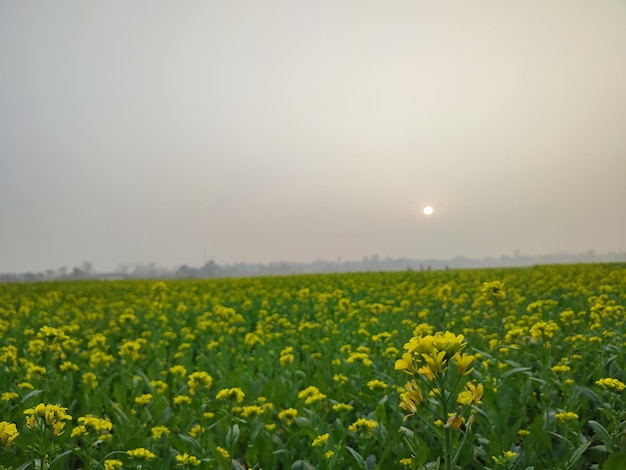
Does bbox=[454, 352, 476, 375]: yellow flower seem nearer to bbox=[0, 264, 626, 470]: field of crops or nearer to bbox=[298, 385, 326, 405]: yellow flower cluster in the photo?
bbox=[0, 264, 626, 470]: field of crops

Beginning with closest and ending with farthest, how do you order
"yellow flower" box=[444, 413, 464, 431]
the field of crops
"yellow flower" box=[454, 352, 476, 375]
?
"yellow flower" box=[444, 413, 464, 431]
"yellow flower" box=[454, 352, 476, 375]
the field of crops

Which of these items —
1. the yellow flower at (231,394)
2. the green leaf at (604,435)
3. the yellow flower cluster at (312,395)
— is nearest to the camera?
the green leaf at (604,435)

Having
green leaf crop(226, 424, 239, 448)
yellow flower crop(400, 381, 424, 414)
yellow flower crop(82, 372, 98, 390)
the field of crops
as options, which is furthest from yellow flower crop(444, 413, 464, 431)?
yellow flower crop(82, 372, 98, 390)

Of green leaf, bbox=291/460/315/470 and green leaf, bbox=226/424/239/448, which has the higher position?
green leaf, bbox=226/424/239/448

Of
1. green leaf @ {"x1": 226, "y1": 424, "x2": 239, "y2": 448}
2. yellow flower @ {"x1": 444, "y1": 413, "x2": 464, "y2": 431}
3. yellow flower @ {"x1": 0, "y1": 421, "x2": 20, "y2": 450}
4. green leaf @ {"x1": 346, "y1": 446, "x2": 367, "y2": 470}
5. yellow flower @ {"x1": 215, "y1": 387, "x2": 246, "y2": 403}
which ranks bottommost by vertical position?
green leaf @ {"x1": 346, "y1": 446, "x2": 367, "y2": 470}

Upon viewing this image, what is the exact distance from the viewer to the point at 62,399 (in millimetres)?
4586

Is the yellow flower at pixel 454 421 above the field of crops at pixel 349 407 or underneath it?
above

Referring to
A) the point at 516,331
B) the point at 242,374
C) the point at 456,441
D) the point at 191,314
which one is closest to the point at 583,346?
the point at 516,331

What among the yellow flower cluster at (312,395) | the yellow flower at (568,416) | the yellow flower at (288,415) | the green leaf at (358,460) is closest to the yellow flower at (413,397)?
the green leaf at (358,460)

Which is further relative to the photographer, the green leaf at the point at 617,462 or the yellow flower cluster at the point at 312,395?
the yellow flower cluster at the point at 312,395

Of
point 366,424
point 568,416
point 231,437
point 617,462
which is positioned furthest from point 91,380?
point 617,462

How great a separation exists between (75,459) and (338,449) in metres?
2.46

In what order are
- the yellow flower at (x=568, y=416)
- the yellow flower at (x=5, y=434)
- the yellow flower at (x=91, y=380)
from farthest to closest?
the yellow flower at (x=91, y=380) → the yellow flower at (x=568, y=416) → the yellow flower at (x=5, y=434)

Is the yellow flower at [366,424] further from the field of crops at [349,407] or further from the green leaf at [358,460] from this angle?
the green leaf at [358,460]
